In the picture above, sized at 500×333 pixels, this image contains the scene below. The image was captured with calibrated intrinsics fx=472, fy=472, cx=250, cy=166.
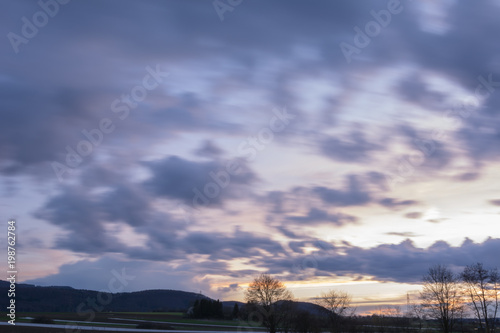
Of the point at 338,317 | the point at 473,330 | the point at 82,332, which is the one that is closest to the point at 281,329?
the point at 338,317

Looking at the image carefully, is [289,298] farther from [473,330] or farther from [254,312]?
[473,330]

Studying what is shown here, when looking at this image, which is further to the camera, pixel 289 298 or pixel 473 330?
pixel 473 330

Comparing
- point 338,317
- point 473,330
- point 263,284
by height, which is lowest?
point 473,330

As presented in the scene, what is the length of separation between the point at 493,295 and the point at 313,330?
136 feet

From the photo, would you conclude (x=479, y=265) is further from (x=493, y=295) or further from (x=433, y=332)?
(x=433, y=332)

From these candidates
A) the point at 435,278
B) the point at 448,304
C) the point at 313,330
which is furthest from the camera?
the point at 313,330

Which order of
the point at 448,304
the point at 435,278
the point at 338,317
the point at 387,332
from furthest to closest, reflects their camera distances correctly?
the point at 387,332 → the point at 338,317 → the point at 435,278 → the point at 448,304

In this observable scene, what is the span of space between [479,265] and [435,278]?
8378 millimetres

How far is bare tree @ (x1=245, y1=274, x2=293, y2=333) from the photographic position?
4333 inches

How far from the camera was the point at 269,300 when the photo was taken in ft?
378

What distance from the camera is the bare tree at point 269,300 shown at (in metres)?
110

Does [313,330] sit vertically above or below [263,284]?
below

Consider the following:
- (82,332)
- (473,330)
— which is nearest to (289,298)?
(82,332)

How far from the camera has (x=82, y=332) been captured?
87.9 metres
